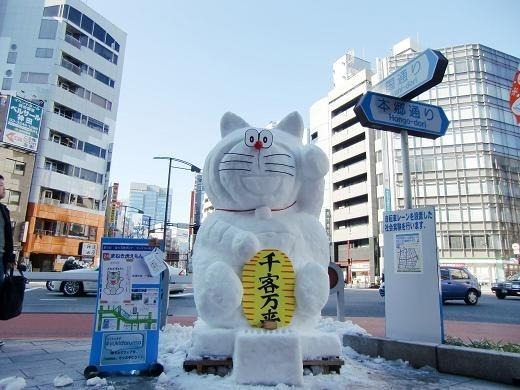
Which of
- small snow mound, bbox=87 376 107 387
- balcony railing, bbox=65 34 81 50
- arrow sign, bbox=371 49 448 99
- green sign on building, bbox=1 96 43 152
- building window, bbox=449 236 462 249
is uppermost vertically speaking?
balcony railing, bbox=65 34 81 50

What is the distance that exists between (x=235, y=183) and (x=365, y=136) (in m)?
39.7

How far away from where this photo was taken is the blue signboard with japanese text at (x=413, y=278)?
5.07 meters

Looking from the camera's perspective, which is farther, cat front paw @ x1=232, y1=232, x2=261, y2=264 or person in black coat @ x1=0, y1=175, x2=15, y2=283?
person in black coat @ x1=0, y1=175, x2=15, y2=283

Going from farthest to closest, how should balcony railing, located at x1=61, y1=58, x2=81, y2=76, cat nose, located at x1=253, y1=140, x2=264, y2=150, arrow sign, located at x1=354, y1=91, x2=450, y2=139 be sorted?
balcony railing, located at x1=61, y1=58, x2=81, y2=76 < arrow sign, located at x1=354, y1=91, x2=450, y2=139 < cat nose, located at x1=253, y1=140, x2=264, y2=150

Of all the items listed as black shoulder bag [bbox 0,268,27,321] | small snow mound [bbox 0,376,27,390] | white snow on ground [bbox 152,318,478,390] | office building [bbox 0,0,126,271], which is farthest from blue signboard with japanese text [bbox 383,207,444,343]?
office building [bbox 0,0,126,271]

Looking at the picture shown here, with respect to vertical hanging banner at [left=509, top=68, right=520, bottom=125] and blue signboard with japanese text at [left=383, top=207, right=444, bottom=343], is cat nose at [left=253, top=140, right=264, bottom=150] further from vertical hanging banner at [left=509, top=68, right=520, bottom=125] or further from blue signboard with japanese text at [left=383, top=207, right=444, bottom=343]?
vertical hanging banner at [left=509, top=68, right=520, bottom=125]

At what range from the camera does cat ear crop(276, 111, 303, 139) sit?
196 inches

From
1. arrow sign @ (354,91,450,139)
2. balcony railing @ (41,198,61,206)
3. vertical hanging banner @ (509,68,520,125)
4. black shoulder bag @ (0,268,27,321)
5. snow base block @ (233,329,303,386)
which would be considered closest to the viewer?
snow base block @ (233,329,303,386)

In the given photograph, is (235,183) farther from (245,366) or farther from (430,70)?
(430,70)

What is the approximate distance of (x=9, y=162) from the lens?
2897 centimetres

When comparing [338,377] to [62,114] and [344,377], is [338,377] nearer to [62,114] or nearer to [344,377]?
[344,377]

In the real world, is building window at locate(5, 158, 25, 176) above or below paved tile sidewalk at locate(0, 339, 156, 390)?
above

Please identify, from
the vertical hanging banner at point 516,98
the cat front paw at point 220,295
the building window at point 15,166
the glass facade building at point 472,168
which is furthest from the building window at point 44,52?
the cat front paw at point 220,295

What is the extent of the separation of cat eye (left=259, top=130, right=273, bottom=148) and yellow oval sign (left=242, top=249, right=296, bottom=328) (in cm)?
118
